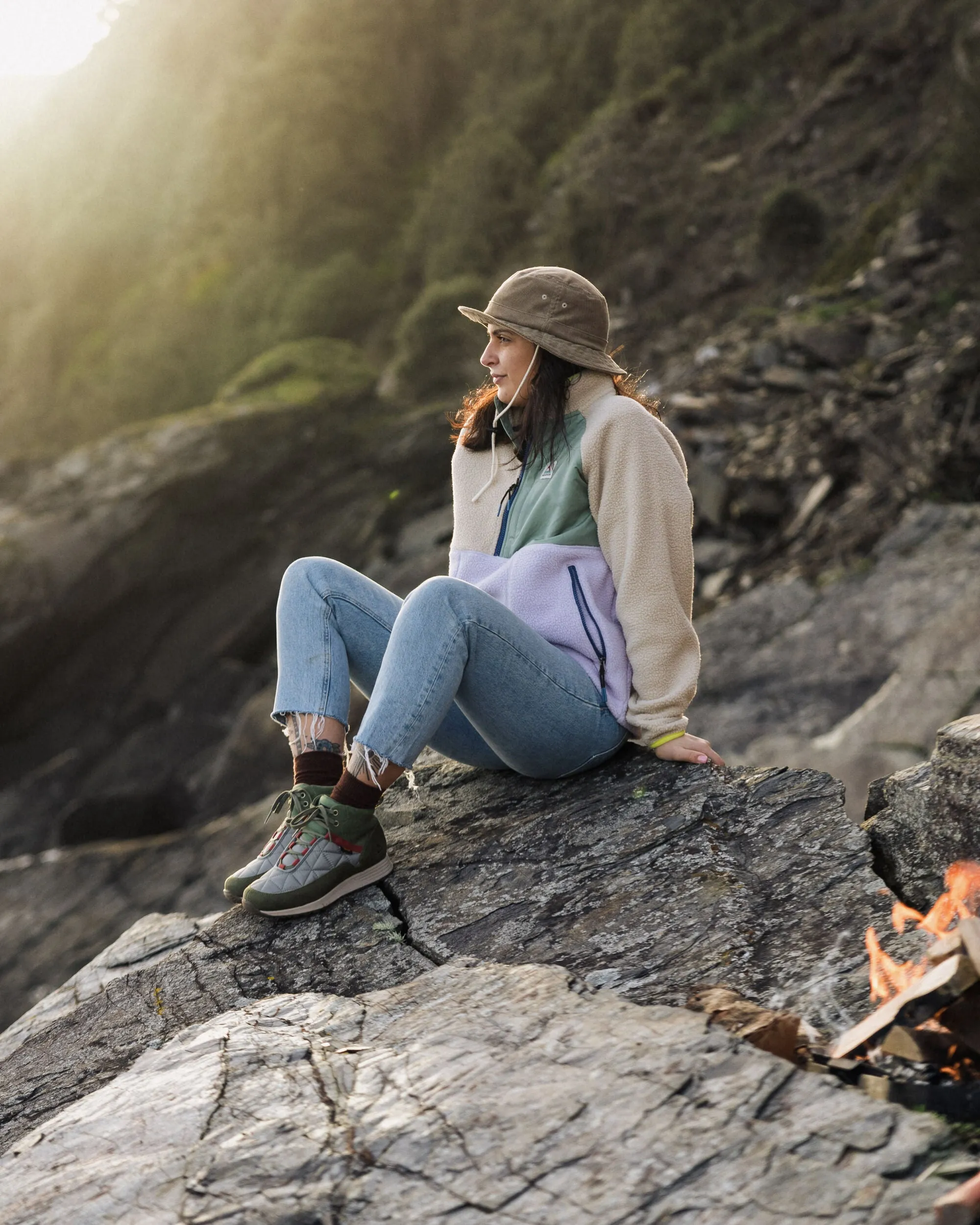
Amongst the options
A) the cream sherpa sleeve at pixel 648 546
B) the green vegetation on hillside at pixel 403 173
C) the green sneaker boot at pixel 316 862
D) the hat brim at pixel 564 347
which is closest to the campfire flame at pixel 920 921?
the cream sherpa sleeve at pixel 648 546

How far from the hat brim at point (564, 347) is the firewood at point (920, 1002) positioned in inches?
72.9

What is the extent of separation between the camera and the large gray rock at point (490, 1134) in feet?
4.74

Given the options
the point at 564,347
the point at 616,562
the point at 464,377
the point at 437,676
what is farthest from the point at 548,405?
the point at 464,377

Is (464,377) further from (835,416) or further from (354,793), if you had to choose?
(354,793)

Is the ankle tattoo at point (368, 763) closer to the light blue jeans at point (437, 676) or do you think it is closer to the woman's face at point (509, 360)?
the light blue jeans at point (437, 676)

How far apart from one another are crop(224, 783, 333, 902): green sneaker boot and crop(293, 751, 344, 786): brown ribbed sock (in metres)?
0.02

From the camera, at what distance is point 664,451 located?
285 cm

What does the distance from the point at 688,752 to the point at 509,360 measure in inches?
48.8

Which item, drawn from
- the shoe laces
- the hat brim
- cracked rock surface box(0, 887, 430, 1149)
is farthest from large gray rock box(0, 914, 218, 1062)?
the hat brim

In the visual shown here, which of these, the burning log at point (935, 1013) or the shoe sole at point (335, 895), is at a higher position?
the burning log at point (935, 1013)

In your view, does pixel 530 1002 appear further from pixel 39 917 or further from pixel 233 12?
pixel 233 12

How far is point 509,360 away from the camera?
304cm

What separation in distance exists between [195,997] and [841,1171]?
5.58ft

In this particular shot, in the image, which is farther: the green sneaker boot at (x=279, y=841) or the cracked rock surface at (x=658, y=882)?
the green sneaker boot at (x=279, y=841)
